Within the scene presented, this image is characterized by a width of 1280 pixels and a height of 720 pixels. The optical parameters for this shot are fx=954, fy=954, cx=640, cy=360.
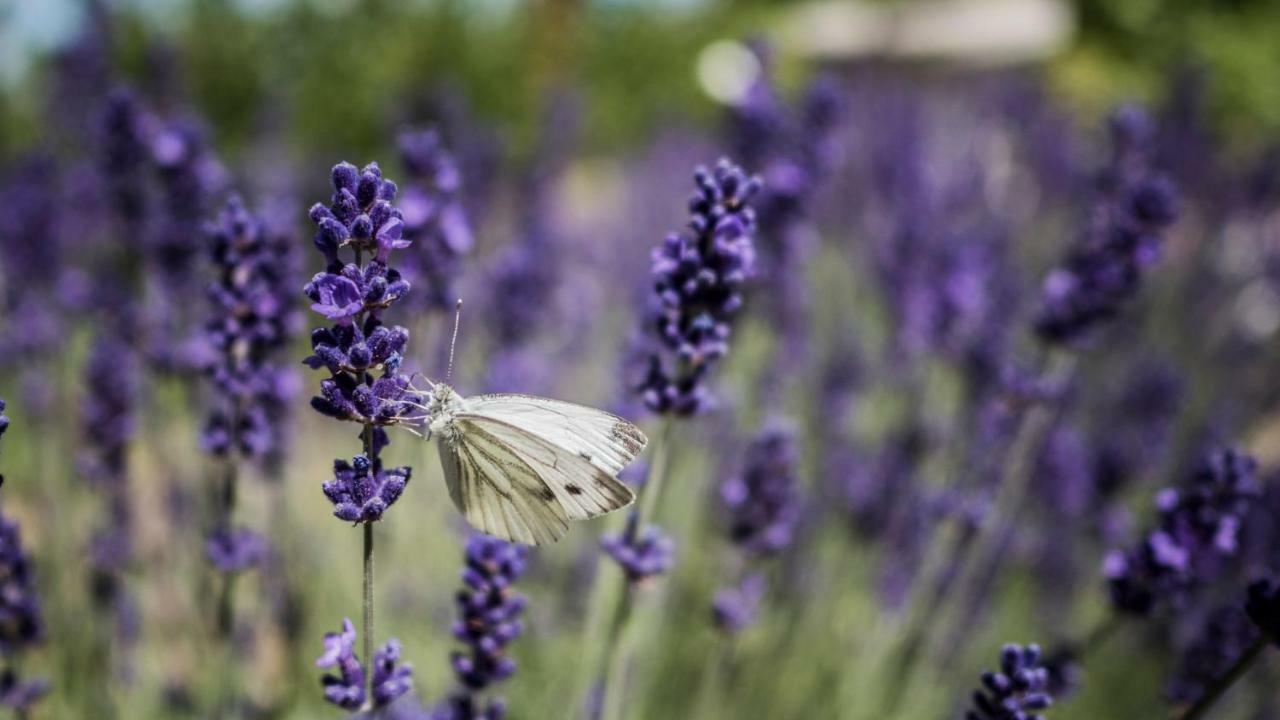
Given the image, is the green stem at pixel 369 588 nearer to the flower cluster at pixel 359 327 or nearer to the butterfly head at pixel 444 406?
the flower cluster at pixel 359 327

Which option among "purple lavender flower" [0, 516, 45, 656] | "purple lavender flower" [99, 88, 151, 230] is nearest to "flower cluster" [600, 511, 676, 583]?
"purple lavender flower" [0, 516, 45, 656]

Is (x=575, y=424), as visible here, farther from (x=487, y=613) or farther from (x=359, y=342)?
(x=359, y=342)

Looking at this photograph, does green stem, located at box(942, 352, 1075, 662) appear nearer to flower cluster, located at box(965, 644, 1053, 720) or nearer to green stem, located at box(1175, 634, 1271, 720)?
green stem, located at box(1175, 634, 1271, 720)

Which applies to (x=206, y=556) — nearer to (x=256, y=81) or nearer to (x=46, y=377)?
(x=46, y=377)

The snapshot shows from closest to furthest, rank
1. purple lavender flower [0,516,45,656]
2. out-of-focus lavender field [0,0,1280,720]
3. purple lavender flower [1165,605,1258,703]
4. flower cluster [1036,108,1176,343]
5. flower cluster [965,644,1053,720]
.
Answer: flower cluster [965,644,1053,720] < purple lavender flower [0,516,45,656] < out-of-focus lavender field [0,0,1280,720] < purple lavender flower [1165,605,1258,703] < flower cluster [1036,108,1176,343]

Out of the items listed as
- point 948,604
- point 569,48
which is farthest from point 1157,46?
point 948,604

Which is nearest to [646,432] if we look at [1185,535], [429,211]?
[429,211]

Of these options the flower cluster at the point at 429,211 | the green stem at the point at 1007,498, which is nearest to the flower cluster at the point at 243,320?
the flower cluster at the point at 429,211

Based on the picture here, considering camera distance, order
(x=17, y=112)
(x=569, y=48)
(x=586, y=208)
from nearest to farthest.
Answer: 1. (x=17, y=112)
2. (x=586, y=208)
3. (x=569, y=48)
